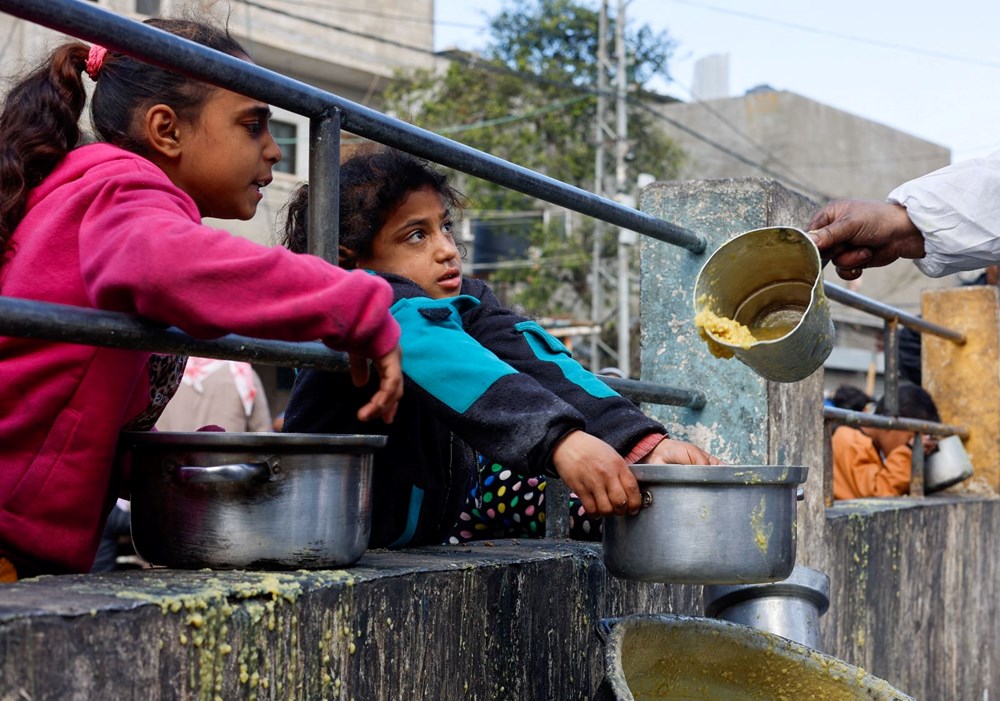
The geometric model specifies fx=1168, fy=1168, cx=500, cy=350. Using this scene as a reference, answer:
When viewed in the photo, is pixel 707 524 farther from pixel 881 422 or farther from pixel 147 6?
pixel 147 6

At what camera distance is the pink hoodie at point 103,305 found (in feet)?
5.19

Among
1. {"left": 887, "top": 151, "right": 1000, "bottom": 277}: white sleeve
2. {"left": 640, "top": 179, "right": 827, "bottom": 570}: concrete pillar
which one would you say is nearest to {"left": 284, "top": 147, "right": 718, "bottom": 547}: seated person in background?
{"left": 640, "top": 179, "right": 827, "bottom": 570}: concrete pillar

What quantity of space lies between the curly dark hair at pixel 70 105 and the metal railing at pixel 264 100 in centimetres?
A: 34

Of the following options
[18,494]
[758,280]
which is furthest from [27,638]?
[758,280]

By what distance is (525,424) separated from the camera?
2.04 metres

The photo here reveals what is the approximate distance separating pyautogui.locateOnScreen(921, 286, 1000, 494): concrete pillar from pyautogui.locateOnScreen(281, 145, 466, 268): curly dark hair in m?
3.85

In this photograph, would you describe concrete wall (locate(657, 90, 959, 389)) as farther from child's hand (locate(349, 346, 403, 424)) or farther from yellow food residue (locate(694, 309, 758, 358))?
child's hand (locate(349, 346, 403, 424))

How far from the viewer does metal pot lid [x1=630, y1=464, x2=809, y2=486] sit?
1.98 m

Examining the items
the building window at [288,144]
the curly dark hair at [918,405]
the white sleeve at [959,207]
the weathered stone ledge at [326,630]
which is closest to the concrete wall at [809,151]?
the building window at [288,144]

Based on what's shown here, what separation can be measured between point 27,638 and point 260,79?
0.93 meters

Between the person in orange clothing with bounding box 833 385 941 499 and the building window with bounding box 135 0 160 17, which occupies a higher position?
the building window with bounding box 135 0 160 17

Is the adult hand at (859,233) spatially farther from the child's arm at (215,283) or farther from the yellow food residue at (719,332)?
the child's arm at (215,283)

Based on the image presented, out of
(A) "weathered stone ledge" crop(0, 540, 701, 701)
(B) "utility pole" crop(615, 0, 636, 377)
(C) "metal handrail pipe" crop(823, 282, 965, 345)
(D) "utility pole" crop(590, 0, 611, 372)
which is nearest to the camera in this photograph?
(A) "weathered stone ledge" crop(0, 540, 701, 701)

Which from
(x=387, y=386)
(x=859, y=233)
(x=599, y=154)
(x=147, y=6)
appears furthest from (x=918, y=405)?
(x=599, y=154)
